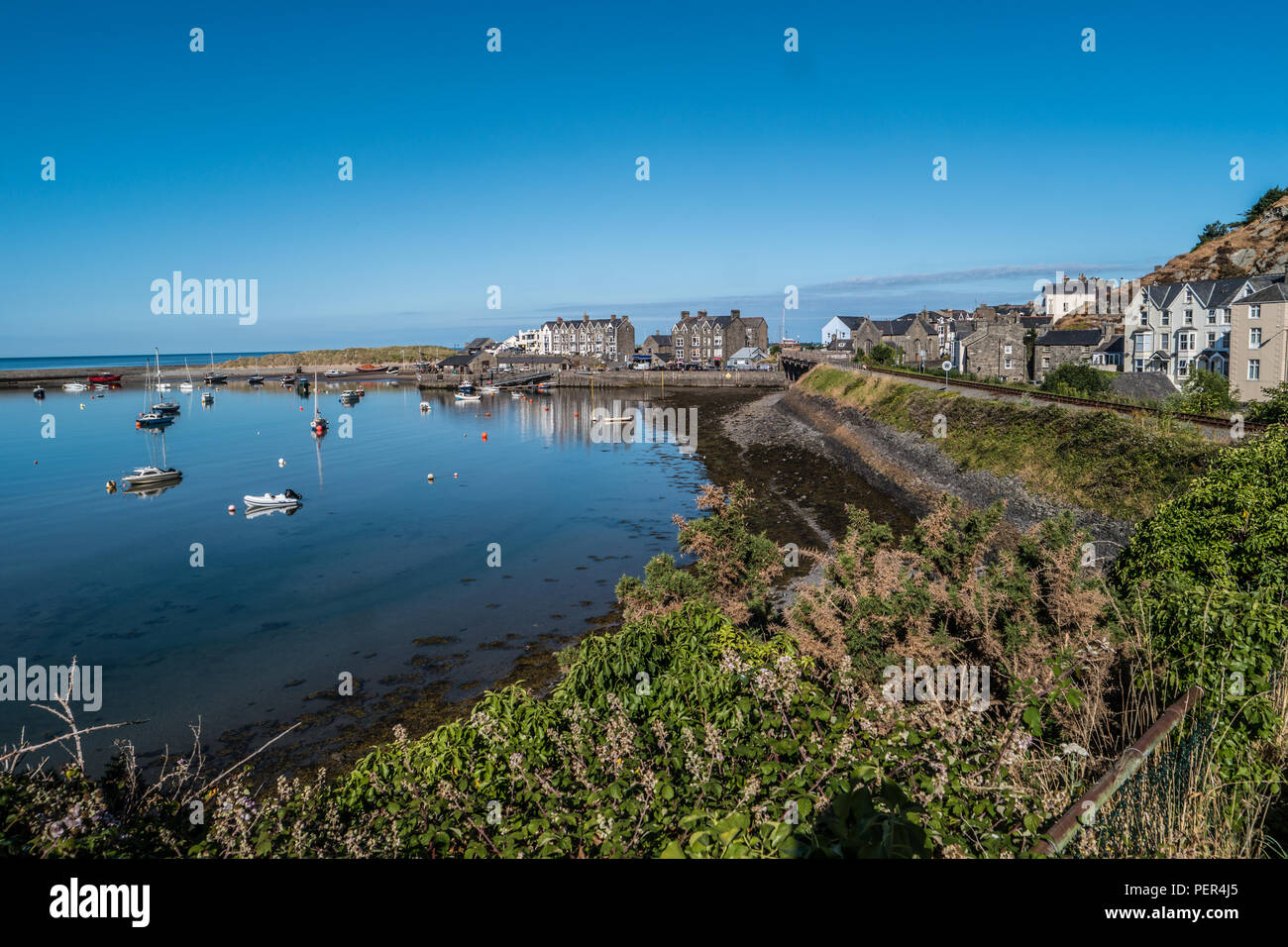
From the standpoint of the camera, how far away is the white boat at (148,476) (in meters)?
48.4

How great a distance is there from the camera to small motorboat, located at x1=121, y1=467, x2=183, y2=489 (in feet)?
159

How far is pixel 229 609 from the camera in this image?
85.3 feet

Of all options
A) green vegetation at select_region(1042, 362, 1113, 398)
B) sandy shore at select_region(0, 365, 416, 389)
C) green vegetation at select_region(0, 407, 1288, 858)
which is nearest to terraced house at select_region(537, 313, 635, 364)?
sandy shore at select_region(0, 365, 416, 389)

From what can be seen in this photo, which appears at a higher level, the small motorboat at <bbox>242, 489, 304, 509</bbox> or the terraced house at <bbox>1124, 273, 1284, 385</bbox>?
the terraced house at <bbox>1124, 273, 1284, 385</bbox>

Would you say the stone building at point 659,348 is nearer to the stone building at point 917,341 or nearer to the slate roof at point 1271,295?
the stone building at point 917,341

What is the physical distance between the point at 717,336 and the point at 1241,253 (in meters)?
91.4

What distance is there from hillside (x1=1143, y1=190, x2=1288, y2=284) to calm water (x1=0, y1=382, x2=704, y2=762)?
83483 mm

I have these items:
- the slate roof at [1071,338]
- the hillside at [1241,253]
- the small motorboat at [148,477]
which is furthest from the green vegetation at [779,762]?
the hillside at [1241,253]

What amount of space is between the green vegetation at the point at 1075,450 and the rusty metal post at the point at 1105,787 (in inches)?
689

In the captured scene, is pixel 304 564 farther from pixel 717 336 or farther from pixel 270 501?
pixel 717 336

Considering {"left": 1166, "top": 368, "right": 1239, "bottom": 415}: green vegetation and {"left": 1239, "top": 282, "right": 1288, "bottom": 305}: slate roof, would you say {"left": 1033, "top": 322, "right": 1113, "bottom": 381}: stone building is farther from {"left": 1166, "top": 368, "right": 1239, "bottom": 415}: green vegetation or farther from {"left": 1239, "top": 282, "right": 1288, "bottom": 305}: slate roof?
{"left": 1166, "top": 368, "right": 1239, "bottom": 415}: green vegetation
